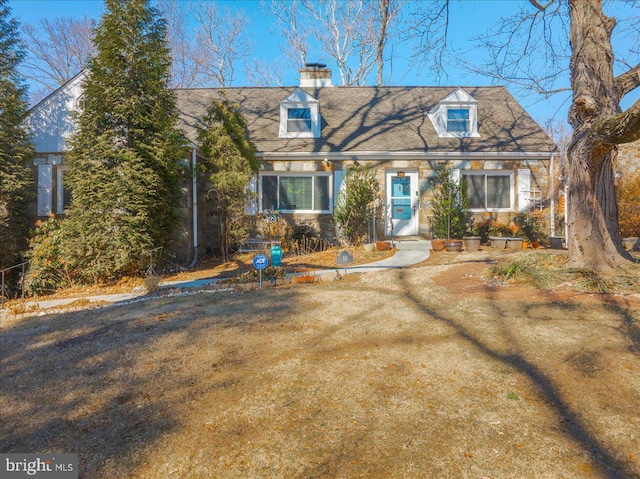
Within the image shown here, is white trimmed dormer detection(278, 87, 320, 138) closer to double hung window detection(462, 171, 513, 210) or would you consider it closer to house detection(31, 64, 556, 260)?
house detection(31, 64, 556, 260)

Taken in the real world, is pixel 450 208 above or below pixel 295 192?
below

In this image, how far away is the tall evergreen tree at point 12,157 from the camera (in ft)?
30.8

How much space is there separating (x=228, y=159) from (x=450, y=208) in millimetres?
6205

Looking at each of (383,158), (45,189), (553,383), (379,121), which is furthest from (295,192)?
(553,383)

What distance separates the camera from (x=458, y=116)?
42.9 feet

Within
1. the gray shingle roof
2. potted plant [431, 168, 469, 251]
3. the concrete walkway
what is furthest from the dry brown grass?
the gray shingle roof

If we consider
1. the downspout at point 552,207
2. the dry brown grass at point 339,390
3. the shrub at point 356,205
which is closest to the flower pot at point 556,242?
the downspout at point 552,207

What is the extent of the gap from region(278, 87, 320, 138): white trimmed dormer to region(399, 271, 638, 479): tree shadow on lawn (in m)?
8.82

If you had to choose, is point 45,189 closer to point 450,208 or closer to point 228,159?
point 228,159

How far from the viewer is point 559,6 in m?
7.44

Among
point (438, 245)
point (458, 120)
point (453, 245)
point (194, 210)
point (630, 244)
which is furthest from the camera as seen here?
point (458, 120)

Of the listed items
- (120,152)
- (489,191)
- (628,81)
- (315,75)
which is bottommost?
(489,191)

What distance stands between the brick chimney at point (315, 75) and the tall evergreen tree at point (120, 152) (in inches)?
307

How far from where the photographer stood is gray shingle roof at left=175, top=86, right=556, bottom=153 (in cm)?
1231
